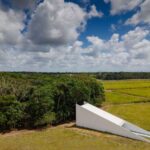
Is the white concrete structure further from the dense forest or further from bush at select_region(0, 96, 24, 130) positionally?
bush at select_region(0, 96, 24, 130)

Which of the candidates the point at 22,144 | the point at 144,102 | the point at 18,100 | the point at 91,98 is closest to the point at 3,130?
the point at 18,100

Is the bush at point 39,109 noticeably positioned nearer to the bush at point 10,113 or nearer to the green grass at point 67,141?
the bush at point 10,113

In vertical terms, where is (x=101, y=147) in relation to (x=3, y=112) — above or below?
below

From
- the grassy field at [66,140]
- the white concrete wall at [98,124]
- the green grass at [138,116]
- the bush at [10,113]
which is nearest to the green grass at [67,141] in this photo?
the grassy field at [66,140]

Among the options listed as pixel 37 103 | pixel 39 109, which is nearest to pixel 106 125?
pixel 39 109

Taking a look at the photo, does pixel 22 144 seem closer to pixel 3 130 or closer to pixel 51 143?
pixel 51 143

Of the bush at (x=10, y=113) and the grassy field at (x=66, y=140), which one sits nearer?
the grassy field at (x=66, y=140)

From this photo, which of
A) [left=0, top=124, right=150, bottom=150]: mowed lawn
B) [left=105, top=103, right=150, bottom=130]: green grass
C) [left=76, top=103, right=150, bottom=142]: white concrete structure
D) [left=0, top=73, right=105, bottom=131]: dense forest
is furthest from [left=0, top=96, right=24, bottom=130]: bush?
[left=105, top=103, right=150, bottom=130]: green grass
